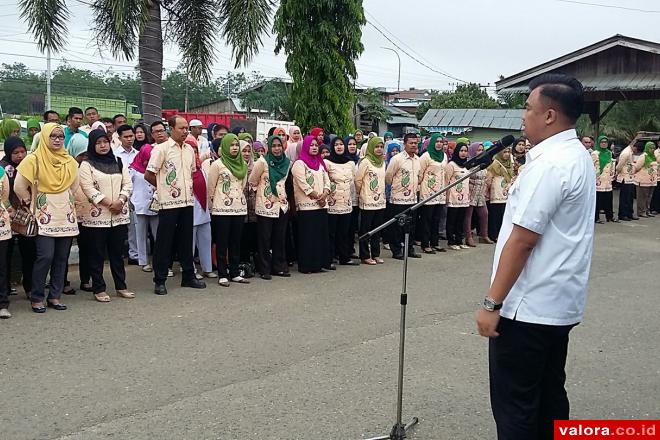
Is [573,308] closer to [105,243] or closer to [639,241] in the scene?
[105,243]

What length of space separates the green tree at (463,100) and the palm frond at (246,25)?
40498mm

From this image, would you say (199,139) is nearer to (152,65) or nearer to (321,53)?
(152,65)

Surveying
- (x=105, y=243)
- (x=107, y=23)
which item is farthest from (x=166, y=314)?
(x=107, y=23)

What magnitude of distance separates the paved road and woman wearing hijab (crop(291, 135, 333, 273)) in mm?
833

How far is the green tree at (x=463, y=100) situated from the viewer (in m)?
50.8

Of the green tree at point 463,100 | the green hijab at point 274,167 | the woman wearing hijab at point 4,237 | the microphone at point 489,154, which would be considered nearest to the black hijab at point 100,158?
the woman wearing hijab at point 4,237

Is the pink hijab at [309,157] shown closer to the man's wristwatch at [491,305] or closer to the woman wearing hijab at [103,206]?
the woman wearing hijab at [103,206]

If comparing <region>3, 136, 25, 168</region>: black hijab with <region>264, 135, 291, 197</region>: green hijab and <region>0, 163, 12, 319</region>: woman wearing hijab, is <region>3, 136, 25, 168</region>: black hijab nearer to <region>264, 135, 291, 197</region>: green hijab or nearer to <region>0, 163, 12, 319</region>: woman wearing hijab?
<region>0, 163, 12, 319</region>: woman wearing hijab

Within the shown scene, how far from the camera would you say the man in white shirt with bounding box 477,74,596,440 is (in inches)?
110

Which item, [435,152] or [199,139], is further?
[435,152]

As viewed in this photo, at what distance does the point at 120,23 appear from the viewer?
10594 millimetres

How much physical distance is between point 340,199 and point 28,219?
415 cm

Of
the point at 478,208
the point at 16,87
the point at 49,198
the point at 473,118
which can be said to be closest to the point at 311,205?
the point at 49,198

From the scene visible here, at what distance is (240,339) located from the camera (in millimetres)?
5770
